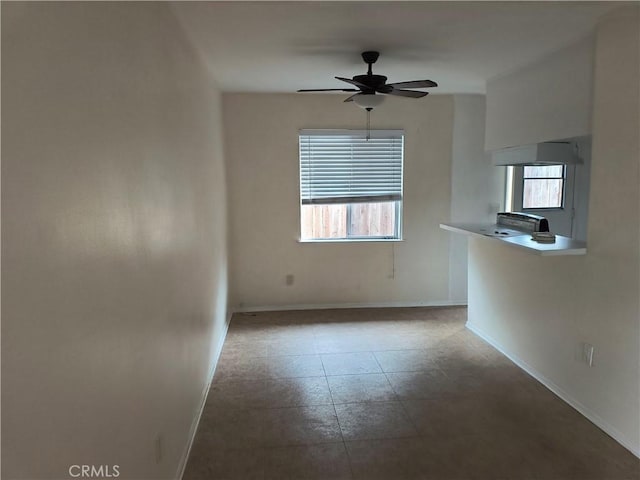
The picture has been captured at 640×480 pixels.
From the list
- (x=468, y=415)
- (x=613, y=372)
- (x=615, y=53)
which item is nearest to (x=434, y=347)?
(x=468, y=415)

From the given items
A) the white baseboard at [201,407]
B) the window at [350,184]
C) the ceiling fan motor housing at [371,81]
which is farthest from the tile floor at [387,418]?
the ceiling fan motor housing at [371,81]

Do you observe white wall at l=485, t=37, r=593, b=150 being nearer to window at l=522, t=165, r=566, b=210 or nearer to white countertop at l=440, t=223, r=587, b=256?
white countertop at l=440, t=223, r=587, b=256

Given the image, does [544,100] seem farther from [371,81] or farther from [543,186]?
[543,186]

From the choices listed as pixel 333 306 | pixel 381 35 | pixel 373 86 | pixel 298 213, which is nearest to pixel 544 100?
pixel 373 86

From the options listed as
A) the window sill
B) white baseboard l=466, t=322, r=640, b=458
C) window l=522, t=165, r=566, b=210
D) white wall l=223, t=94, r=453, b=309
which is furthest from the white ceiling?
white baseboard l=466, t=322, r=640, b=458

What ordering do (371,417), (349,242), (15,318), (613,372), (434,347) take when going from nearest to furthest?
(15,318) → (613,372) → (371,417) → (434,347) → (349,242)

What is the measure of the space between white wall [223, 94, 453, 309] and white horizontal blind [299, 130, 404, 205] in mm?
98

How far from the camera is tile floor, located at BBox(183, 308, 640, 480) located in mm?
2420

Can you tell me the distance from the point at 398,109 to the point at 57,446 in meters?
4.80

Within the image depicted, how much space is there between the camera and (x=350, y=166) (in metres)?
5.22

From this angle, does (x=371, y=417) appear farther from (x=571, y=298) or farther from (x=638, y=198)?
(x=638, y=198)

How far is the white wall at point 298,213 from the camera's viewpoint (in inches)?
200

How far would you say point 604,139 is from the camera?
2674 mm

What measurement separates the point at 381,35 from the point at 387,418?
8.05 feet
